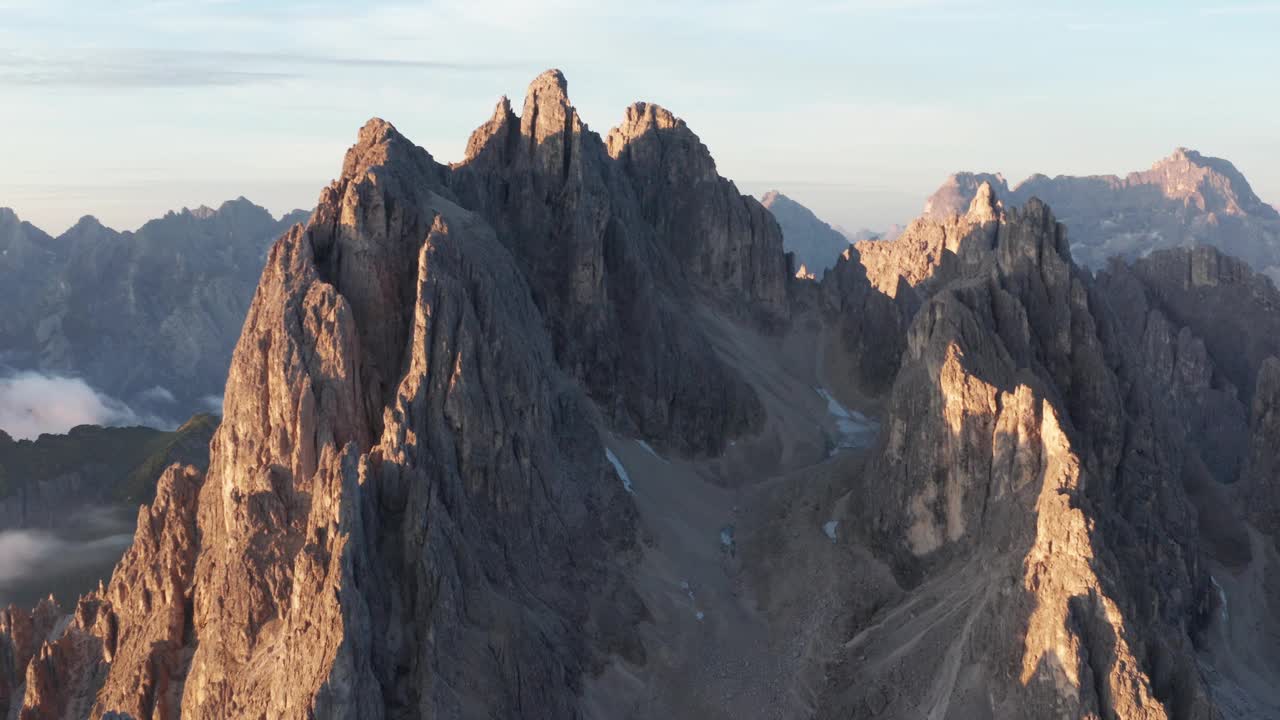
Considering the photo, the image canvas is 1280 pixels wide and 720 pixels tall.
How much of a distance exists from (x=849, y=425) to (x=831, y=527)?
165 feet

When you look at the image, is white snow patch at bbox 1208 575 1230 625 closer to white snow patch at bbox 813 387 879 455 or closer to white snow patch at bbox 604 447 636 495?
white snow patch at bbox 813 387 879 455

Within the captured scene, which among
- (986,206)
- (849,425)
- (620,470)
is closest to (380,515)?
(620,470)

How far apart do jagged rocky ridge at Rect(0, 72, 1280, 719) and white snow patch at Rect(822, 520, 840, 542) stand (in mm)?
859

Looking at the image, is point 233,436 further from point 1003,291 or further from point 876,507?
point 1003,291

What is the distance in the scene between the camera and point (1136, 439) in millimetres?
102750

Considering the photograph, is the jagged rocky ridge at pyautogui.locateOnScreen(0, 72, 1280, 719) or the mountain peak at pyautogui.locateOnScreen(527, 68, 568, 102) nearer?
the jagged rocky ridge at pyautogui.locateOnScreen(0, 72, 1280, 719)

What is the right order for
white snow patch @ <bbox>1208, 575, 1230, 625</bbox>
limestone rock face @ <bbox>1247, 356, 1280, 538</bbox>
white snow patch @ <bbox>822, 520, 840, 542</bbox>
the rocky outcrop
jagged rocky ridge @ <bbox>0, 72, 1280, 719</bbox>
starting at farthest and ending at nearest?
1. the rocky outcrop
2. limestone rock face @ <bbox>1247, 356, 1280, 538</bbox>
3. white snow patch @ <bbox>822, 520, 840, 542</bbox>
4. white snow patch @ <bbox>1208, 575, 1230, 625</bbox>
5. jagged rocky ridge @ <bbox>0, 72, 1280, 719</bbox>

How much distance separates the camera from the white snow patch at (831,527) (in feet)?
352

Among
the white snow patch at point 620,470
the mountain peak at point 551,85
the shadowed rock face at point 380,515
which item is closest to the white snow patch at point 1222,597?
the white snow patch at point 620,470

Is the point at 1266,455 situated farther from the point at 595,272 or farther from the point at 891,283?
→ the point at 595,272

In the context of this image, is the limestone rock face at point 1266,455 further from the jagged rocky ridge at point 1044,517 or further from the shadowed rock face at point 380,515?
the shadowed rock face at point 380,515

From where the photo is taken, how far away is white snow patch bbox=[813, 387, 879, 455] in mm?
151125

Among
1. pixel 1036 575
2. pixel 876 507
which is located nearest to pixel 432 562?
pixel 1036 575

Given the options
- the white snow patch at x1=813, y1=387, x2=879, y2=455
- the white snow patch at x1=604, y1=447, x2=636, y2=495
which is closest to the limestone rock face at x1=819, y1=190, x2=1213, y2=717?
the white snow patch at x1=604, y1=447, x2=636, y2=495
